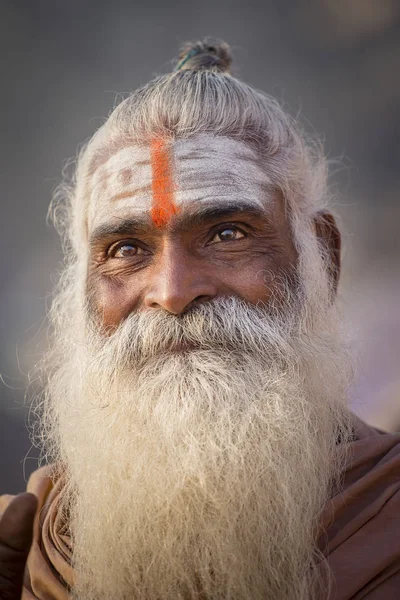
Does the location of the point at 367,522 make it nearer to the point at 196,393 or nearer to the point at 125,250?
the point at 196,393

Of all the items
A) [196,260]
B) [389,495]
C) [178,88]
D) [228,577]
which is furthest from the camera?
[178,88]

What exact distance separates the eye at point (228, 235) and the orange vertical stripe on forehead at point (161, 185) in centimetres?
14

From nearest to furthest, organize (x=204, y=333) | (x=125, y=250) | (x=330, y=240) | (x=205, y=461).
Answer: (x=205, y=461), (x=204, y=333), (x=125, y=250), (x=330, y=240)

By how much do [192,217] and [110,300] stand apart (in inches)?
14.2

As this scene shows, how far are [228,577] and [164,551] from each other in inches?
6.7

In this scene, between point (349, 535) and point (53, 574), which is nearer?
point (349, 535)

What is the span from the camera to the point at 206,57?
2.04 metres

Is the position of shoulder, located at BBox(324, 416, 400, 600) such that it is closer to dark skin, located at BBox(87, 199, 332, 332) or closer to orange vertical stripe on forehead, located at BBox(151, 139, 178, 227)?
dark skin, located at BBox(87, 199, 332, 332)

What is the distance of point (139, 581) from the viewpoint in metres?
1.39

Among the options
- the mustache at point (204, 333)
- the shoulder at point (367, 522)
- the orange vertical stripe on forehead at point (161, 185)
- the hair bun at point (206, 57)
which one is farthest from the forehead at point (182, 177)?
the shoulder at point (367, 522)

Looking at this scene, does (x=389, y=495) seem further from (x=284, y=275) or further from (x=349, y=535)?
(x=284, y=275)

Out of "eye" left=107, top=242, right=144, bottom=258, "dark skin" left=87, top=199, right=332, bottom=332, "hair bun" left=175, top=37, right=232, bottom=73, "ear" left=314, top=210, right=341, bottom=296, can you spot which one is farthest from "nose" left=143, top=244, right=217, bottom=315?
"hair bun" left=175, top=37, right=232, bottom=73

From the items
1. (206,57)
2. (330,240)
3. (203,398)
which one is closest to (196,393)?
(203,398)

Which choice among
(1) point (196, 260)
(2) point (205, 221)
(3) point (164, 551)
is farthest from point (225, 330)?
(3) point (164, 551)
